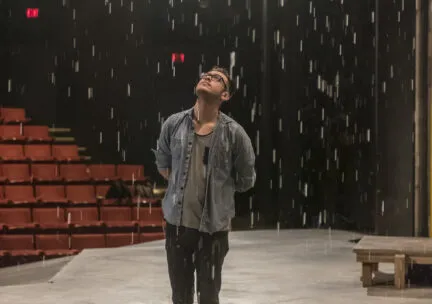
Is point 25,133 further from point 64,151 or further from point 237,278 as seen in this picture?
point 237,278

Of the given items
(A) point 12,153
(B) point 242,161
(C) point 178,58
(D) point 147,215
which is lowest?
(D) point 147,215

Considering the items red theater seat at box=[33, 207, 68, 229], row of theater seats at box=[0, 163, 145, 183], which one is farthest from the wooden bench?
row of theater seats at box=[0, 163, 145, 183]

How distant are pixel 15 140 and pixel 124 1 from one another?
277cm

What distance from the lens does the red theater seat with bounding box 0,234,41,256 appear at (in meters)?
9.43

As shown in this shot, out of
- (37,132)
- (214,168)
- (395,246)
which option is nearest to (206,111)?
(214,168)

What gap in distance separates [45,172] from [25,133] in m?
1.12

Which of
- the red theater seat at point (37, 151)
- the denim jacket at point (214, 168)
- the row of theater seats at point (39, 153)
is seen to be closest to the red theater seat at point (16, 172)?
the row of theater seats at point (39, 153)

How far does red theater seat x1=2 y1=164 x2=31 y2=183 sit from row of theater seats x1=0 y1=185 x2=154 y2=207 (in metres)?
0.26

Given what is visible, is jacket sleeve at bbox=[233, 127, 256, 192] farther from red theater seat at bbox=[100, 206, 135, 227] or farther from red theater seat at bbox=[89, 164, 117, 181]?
red theater seat at bbox=[89, 164, 117, 181]

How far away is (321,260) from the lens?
22.4 ft

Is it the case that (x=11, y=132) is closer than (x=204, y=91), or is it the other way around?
(x=204, y=91)

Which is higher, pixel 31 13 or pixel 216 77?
pixel 31 13

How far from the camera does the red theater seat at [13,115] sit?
1202 cm

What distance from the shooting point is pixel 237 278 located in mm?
5684
